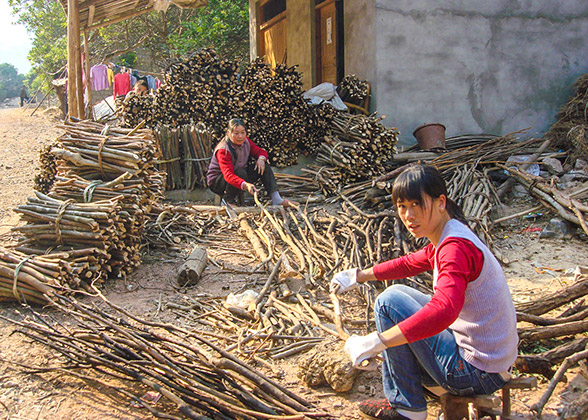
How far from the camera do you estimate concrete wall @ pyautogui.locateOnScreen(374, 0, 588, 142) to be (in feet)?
26.4

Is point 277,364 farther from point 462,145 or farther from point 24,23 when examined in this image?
point 24,23

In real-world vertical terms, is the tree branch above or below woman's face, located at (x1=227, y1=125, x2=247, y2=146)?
above

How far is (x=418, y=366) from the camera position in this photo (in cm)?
225

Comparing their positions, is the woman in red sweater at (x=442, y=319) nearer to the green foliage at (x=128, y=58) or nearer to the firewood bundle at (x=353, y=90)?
the firewood bundle at (x=353, y=90)

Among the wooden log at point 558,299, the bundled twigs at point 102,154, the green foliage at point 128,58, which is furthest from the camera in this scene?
the green foliage at point 128,58

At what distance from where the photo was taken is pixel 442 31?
8.17m

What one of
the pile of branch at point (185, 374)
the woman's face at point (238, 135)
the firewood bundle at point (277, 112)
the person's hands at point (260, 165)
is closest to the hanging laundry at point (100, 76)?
the firewood bundle at point (277, 112)

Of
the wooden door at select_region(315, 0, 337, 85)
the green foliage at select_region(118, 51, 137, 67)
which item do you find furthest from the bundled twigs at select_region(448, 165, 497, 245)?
the green foliage at select_region(118, 51, 137, 67)

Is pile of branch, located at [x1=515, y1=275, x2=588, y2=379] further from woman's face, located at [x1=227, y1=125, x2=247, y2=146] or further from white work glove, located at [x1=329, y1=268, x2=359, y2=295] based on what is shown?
woman's face, located at [x1=227, y1=125, x2=247, y2=146]

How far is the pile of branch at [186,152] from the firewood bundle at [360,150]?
182cm

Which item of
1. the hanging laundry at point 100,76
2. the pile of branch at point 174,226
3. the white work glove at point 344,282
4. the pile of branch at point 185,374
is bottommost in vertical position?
the pile of branch at point 185,374

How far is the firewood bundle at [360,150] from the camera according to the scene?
7.16 metres

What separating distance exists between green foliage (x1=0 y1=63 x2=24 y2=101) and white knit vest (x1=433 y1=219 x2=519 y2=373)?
4970cm

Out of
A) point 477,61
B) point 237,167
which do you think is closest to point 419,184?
point 237,167
